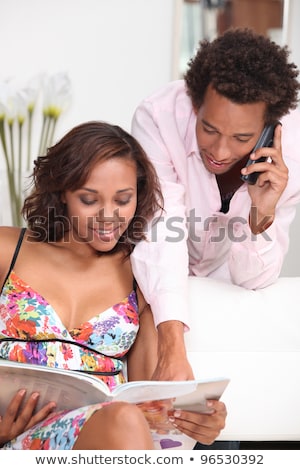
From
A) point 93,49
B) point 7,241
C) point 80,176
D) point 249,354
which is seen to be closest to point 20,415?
point 7,241

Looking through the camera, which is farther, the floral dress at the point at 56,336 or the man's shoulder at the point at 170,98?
the man's shoulder at the point at 170,98

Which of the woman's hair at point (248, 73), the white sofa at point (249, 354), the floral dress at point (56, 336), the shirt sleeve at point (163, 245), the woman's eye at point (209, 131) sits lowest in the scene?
the white sofa at point (249, 354)

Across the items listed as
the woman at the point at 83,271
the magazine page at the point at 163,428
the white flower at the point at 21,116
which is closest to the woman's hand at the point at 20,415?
the woman at the point at 83,271

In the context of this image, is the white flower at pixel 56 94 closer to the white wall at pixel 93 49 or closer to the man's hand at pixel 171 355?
the white wall at pixel 93 49

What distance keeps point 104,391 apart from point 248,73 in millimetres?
895

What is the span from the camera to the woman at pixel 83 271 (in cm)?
177

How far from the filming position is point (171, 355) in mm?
1748

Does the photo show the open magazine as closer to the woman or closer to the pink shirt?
the woman

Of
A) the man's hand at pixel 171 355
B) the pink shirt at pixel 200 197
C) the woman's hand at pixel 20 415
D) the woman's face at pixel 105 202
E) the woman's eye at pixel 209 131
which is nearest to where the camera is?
the woman's hand at pixel 20 415

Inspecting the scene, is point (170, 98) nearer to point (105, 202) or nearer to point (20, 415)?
point (105, 202)

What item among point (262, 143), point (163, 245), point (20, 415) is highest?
point (262, 143)

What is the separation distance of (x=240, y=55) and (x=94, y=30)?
1605mm

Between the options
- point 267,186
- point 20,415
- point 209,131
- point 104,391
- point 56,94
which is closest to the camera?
point 104,391

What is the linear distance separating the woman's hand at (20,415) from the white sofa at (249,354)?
533 millimetres
